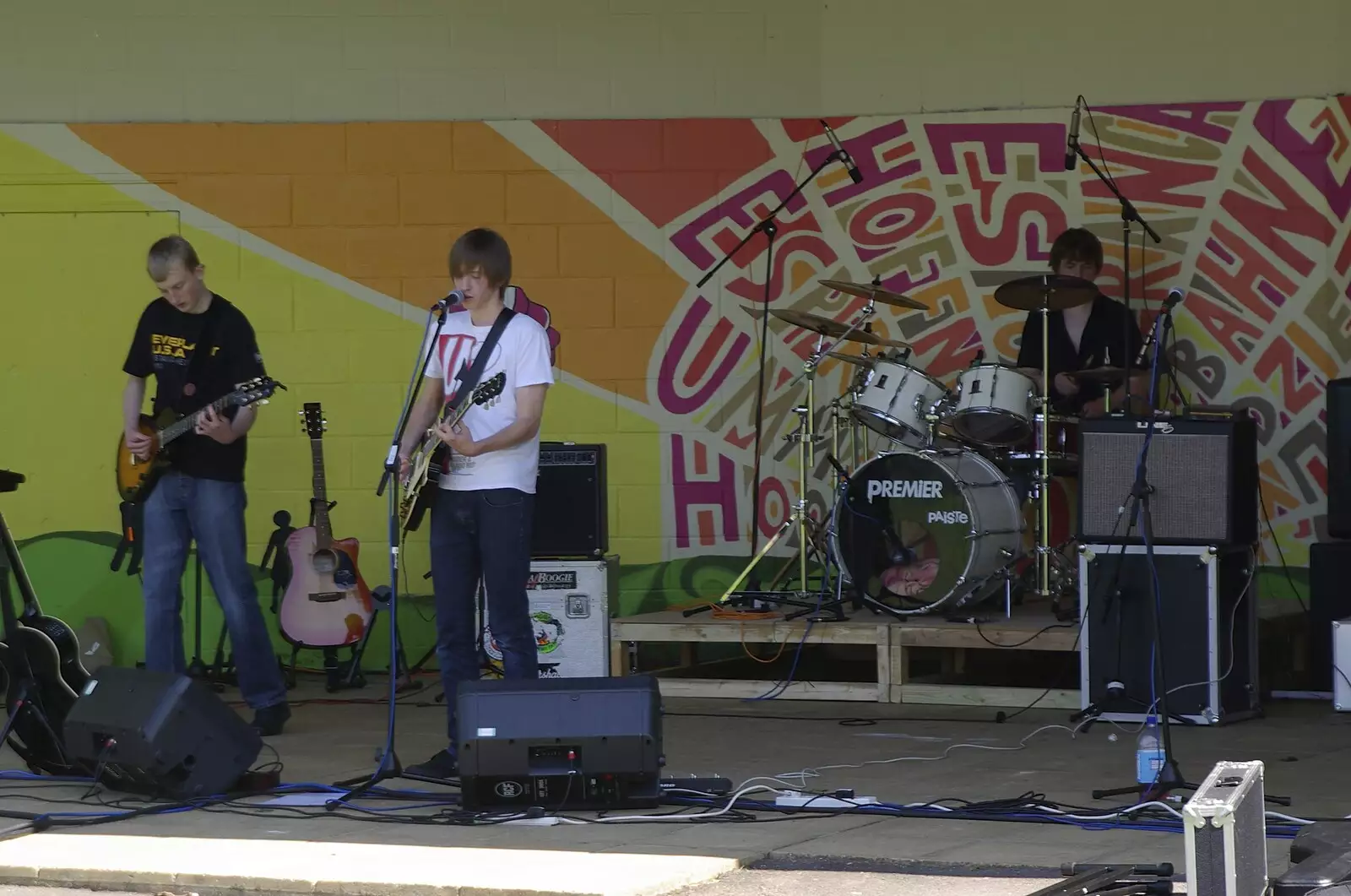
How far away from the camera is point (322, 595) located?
25.1 ft

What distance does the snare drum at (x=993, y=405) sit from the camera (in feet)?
23.0

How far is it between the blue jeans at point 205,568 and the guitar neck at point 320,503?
1.29m

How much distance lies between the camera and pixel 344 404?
8156 millimetres

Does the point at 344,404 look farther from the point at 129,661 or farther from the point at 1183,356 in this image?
the point at 1183,356

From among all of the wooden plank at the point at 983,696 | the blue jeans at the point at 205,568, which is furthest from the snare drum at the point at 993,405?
the blue jeans at the point at 205,568

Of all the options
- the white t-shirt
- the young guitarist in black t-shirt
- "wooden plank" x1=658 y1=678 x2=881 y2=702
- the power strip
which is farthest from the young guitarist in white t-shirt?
"wooden plank" x1=658 y1=678 x2=881 y2=702

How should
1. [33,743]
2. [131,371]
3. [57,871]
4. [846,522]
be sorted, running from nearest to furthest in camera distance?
[57,871] < [33,743] < [131,371] < [846,522]

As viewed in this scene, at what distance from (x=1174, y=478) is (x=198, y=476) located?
10.8 ft

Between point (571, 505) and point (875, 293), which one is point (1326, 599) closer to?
point (875, 293)

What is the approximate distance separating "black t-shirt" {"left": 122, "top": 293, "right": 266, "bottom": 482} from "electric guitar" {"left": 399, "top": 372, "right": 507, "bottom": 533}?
3.65 ft

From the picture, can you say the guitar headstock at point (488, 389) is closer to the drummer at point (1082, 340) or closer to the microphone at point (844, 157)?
the drummer at point (1082, 340)

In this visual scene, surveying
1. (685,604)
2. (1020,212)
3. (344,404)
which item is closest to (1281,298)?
(1020,212)

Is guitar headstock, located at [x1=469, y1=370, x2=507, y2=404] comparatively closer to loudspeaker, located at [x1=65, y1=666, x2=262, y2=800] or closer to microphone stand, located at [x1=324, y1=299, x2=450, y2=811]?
microphone stand, located at [x1=324, y1=299, x2=450, y2=811]

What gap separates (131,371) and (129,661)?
2.33 metres
